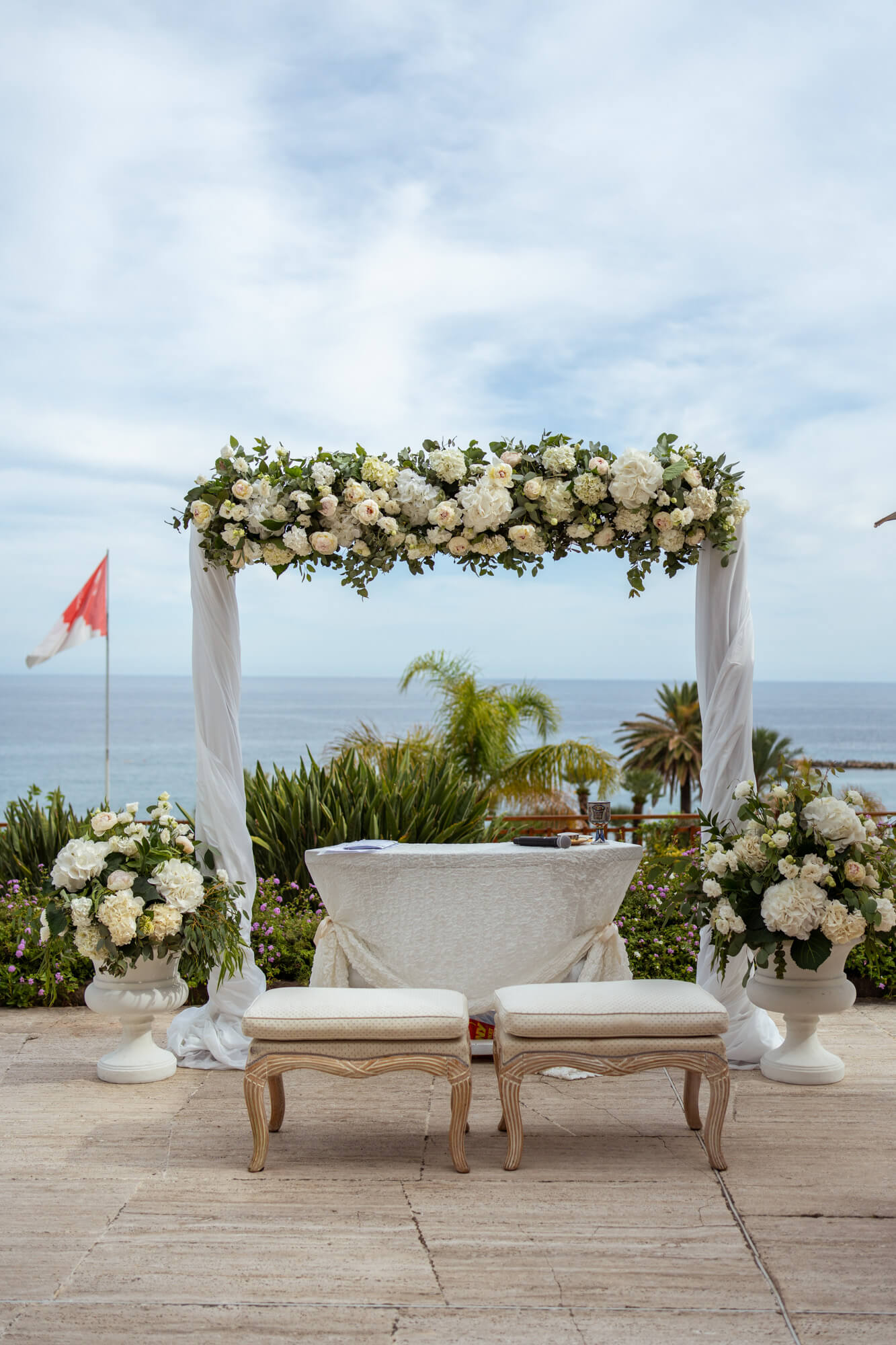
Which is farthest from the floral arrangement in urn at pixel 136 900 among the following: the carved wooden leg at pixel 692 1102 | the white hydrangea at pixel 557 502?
the white hydrangea at pixel 557 502

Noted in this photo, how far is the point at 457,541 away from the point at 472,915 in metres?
1.58

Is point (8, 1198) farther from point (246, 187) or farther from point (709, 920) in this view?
point (246, 187)

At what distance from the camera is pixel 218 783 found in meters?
4.62

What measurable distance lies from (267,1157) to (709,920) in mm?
1822

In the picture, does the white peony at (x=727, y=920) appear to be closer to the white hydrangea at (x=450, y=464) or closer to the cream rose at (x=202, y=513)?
the white hydrangea at (x=450, y=464)

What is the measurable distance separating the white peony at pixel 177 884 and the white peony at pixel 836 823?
7.85ft

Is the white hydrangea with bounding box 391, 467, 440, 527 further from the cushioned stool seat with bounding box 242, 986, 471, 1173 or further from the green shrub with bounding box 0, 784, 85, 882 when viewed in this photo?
the green shrub with bounding box 0, 784, 85, 882

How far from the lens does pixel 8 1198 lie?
3.20 meters

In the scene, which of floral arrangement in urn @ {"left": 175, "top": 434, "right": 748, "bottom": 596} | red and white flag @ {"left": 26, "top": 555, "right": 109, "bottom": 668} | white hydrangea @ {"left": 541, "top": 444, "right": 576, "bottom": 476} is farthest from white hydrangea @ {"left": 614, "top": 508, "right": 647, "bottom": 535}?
red and white flag @ {"left": 26, "top": 555, "right": 109, "bottom": 668}

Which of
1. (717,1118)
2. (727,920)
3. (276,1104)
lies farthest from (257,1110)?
(727,920)

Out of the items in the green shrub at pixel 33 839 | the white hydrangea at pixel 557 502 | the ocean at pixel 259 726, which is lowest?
the ocean at pixel 259 726

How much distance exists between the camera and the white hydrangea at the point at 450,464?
4324 mm

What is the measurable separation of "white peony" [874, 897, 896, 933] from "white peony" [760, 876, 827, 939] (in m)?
0.23

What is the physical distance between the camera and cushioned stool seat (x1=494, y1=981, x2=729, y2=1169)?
338 centimetres
